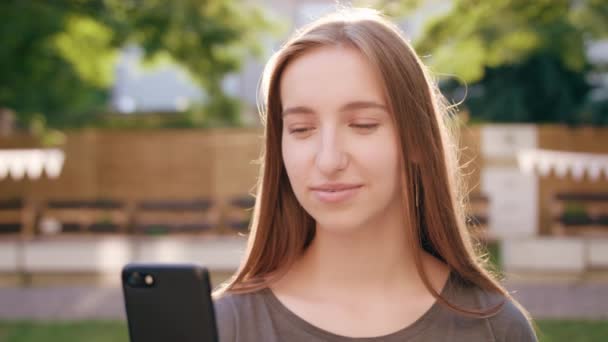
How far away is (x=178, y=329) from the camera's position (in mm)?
1237

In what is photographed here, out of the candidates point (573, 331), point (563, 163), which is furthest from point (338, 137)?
point (563, 163)

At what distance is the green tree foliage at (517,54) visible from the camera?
396 inches

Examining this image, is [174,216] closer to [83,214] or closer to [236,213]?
[236,213]

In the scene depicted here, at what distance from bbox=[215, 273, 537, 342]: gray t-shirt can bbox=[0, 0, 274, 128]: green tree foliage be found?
898 cm

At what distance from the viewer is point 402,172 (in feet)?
4.99

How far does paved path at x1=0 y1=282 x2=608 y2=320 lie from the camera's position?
7.93m

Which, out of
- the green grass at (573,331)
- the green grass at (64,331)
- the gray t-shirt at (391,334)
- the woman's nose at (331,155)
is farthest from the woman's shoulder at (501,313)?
the green grass at (64,331)

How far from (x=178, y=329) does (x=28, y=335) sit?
6.59 meters

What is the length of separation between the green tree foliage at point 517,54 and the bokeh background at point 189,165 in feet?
0.14

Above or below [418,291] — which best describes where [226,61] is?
above

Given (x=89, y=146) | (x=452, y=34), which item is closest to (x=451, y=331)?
(x=452, y=34)

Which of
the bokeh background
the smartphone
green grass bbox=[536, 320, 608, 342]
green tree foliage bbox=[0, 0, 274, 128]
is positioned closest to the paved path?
the bokeh background

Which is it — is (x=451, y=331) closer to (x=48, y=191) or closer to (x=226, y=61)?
(x=226, y=61)

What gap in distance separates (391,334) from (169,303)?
46 cm
